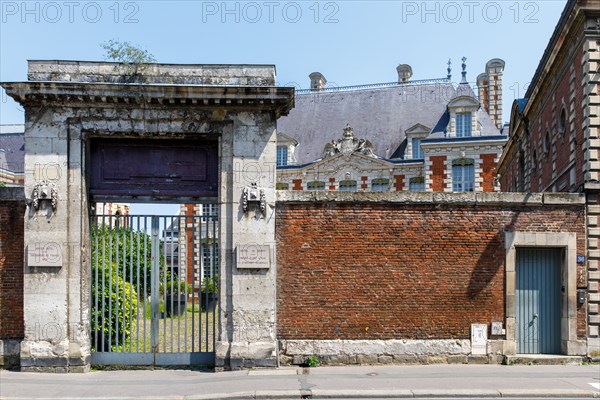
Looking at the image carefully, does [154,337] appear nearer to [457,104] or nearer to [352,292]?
[352,292]

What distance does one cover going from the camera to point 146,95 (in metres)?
12.0

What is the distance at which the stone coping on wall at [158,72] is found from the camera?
12.2 metres

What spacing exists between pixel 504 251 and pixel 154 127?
302 inches

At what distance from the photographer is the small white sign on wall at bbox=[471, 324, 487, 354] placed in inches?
494

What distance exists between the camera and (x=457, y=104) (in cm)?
4322

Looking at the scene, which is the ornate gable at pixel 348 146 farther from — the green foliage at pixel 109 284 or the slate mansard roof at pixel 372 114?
the green foliage at pixel 109 284

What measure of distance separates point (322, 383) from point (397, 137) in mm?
38184

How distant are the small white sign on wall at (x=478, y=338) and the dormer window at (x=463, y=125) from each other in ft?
106

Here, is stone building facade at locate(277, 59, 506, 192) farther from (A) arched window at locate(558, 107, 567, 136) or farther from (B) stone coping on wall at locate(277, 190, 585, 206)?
(B) stone coping on wall at locate(277, 190, 585, 206)

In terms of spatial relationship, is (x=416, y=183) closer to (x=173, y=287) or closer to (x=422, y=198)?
(x=422, y=198)

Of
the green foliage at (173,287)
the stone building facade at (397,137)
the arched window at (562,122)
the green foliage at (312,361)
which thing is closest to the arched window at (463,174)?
the stone building facade at (397,137)

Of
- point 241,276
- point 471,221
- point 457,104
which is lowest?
point 241,276

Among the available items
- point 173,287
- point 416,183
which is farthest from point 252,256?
point 416,183

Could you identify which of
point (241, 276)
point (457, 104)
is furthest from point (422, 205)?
point (457, 104)
